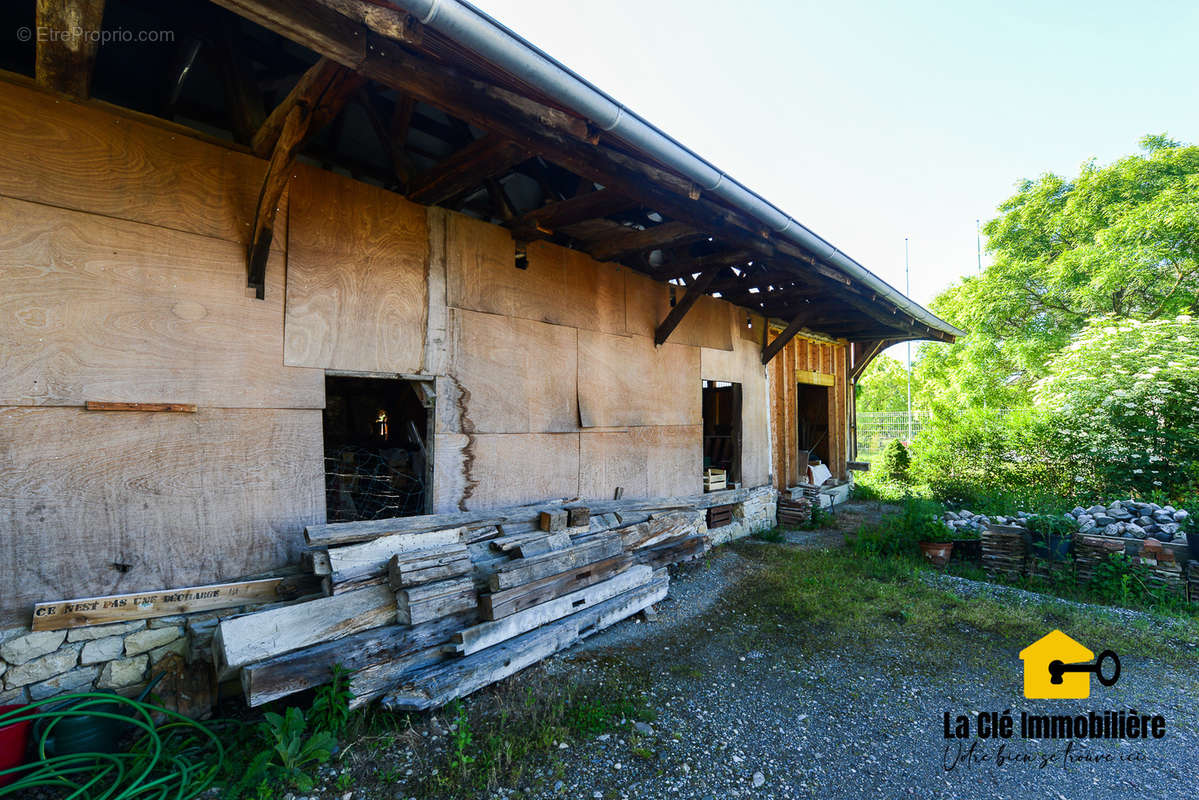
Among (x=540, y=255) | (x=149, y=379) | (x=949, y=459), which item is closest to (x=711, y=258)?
(x=540, y=255)

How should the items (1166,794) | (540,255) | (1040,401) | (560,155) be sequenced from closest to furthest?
(1166,794) → (560,155) → (540,255) → (1040,401)

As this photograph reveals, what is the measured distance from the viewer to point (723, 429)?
29.8 feet

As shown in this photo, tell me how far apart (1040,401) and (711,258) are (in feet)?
31.7

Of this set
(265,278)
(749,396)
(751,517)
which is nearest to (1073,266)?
(749,396)

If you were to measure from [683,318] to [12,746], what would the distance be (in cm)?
612

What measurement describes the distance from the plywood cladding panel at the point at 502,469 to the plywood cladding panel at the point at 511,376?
0.10 m

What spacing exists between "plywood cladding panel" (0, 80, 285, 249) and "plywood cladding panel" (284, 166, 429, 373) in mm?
228

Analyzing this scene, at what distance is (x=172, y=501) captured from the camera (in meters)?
2.71

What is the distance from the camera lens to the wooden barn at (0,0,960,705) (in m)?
2.34

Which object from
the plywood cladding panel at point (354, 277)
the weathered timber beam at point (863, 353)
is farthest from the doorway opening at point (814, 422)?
the plywood cladding panel at point (354, 277)

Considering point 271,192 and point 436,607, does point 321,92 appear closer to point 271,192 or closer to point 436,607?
point 271,192

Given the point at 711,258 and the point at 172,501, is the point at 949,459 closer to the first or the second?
the point at 711,258

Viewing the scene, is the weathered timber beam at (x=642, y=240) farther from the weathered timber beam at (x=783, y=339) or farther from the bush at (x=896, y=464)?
the bush at (x=896, y=464)

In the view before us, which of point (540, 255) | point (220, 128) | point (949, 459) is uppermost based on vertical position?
point (220, 128)
